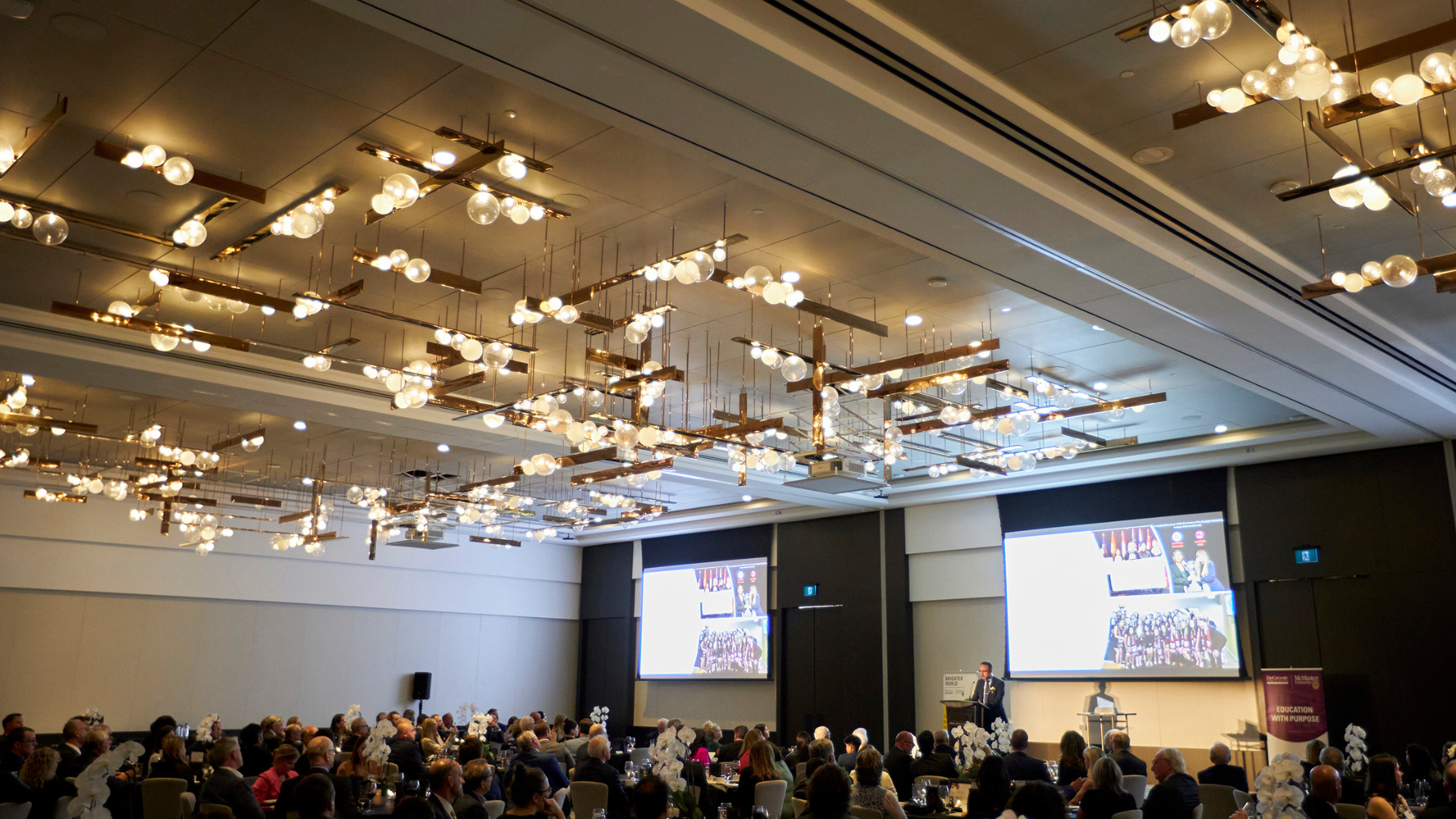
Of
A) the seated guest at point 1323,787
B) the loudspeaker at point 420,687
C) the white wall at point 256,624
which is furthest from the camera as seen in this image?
the loudspeaker at point 420,687

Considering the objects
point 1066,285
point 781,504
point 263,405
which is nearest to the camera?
point 1066,285

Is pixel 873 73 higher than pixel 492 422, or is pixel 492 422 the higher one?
pixel 873 73

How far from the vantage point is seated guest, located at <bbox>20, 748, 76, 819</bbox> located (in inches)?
278

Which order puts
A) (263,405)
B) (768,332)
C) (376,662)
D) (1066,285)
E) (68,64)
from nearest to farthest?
(68,64), (1066,285), (768,332), (263,405), (376,662)

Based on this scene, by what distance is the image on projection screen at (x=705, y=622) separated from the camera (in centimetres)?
1808

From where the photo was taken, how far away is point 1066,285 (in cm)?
707

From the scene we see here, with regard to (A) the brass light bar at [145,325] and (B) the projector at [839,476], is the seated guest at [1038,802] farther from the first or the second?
(A) the brass light bar at [145,325]

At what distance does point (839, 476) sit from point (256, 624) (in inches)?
491

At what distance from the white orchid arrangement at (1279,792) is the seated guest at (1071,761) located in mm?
3855

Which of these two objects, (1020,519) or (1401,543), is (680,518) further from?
(1401,543)

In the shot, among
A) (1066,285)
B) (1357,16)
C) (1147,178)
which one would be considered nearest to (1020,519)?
(1066,285)

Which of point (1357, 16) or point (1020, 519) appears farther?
point (1020, 519)

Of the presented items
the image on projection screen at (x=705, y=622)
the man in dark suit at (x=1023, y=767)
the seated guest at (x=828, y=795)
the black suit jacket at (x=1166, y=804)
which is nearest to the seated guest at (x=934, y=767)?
the man in dark suit at (x=1023, y=767)

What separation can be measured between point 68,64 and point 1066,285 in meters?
5.99
